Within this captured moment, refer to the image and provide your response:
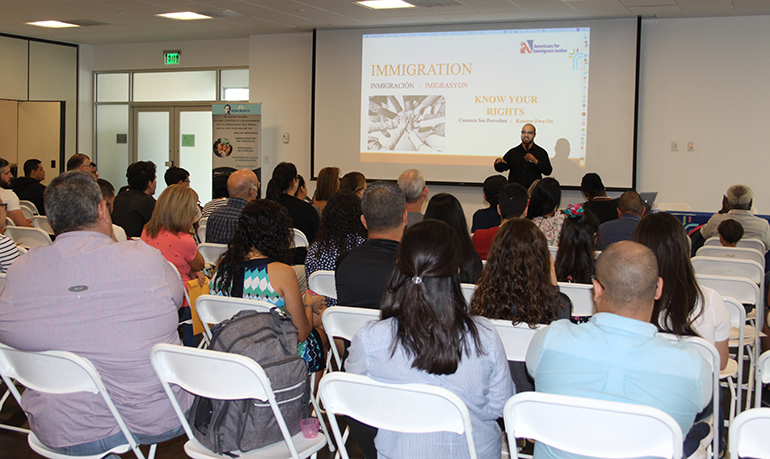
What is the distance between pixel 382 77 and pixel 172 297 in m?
7.76

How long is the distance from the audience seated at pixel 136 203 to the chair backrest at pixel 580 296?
361 cm

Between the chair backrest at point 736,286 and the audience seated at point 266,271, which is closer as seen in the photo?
the audience seated at point 266,271

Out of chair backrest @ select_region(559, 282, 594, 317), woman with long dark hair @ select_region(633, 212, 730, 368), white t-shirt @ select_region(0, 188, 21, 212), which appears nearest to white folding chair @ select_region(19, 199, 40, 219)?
white t-shirt @ select_region(0, 188, 21, 212)

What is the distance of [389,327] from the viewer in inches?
72.7

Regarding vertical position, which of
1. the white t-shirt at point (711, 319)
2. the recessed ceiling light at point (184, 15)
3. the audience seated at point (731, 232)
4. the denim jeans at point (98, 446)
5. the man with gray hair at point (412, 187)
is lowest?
the denim jeans at point (98, 446)

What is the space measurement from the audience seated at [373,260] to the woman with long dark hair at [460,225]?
446 mm

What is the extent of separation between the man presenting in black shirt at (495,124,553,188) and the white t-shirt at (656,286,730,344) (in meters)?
5.54

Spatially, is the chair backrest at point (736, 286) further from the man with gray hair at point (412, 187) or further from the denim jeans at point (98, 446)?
the denim jeans at point (98, 446)

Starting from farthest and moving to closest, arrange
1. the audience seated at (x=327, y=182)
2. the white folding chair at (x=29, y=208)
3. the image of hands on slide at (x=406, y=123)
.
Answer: the image of hands on slide at (x=406, y=123)
the white folding chair at (x=29, y=208)
the audience seated at (x=327, y=182)

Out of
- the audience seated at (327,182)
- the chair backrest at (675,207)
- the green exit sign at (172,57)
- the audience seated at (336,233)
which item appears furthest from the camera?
the green exit sign at (172,57)

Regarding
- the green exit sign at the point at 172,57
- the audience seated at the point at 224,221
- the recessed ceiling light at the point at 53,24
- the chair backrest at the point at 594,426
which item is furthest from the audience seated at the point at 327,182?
the green exit sign at the point at 172,57

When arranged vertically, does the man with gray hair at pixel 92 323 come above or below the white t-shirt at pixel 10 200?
below

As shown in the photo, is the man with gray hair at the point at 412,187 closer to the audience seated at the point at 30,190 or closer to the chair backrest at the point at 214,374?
the chair backrest at the point at 214,374

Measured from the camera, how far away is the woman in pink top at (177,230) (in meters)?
3.88
